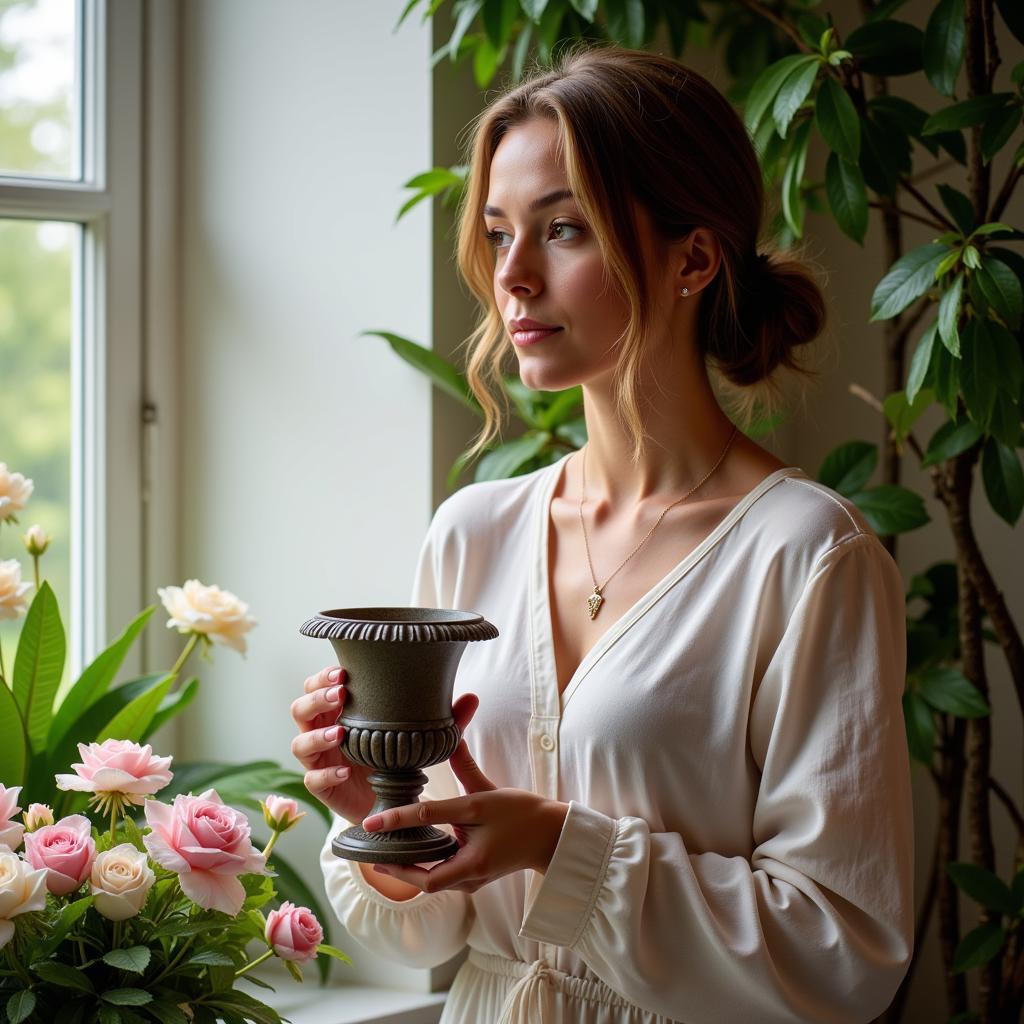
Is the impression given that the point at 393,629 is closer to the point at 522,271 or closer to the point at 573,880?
the point at 573,880

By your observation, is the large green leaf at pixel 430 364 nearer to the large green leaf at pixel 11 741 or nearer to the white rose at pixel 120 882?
the large green leaf at pixel 11 741

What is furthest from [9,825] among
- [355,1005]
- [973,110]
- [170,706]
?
[973,110]

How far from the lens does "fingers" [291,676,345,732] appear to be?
1.14 m

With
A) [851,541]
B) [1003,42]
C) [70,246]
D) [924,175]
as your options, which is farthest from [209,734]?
[1003,42]

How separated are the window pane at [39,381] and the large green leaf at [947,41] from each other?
138cm

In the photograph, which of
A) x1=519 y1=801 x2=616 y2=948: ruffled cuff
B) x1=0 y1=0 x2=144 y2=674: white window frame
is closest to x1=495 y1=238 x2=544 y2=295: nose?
x1=519 y1=801 x2=616 y2=948: ruffled cuff

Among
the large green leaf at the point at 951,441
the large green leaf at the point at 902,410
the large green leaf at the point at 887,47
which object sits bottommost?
the large green leaf at the point at 951,441

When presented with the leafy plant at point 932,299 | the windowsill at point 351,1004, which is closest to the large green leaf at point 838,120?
the leafy plant at point 932,299

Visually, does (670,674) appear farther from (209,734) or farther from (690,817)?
(209,734)

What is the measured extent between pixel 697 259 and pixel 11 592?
2.98 feet

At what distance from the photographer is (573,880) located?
1218mm

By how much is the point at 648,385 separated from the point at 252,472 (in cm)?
94

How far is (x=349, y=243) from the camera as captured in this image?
78.9 inches

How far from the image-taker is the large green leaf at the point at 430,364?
1.86 metres
